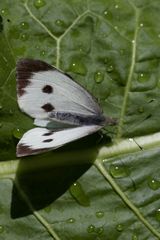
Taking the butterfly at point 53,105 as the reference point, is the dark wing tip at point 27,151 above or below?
below

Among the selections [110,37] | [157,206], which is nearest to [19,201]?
[157,206]

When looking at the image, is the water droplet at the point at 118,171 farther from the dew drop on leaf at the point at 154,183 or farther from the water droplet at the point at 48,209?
the water droplet at the point at 48,209

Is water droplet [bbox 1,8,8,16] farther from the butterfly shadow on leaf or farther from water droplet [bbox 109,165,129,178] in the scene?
water droplet [bbox 109,165,129,178]

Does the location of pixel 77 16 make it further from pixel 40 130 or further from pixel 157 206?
pixel 157 206

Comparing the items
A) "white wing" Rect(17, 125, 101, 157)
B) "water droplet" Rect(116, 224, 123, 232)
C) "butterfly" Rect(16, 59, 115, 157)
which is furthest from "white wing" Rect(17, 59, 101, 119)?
"water droplet" Rect(116, 224, 123, 232)

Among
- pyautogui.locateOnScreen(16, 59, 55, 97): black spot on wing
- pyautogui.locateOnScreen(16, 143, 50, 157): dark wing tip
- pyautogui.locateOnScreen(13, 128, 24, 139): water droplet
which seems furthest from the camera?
pyautogui.locateOnScreen(13, 128, 24, 139): water droplet

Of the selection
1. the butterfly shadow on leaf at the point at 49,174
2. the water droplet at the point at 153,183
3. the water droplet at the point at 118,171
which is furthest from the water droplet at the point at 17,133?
the water droplet at the point at 153,183

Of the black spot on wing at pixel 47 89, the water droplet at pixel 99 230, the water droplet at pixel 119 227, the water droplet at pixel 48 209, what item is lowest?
the water droplet at pixel 99 230
